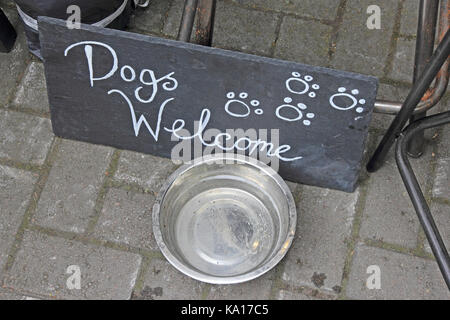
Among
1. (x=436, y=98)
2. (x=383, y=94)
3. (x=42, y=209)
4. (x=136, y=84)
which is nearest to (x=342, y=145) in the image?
(x=436, y=98)

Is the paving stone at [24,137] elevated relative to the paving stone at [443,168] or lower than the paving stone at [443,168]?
lower

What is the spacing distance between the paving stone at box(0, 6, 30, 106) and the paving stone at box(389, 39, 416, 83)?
1.62m

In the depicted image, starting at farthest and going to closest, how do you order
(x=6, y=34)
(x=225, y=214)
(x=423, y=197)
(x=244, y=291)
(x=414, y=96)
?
(x=6, y=34) → (x=225, y=214) → (x=244, y=291) → (x=423, y=197) → (x=414, y=96)

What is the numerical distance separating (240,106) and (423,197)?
0.71 metres

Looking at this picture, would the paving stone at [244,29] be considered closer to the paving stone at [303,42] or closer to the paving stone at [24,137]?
the paving stone at [303,42]

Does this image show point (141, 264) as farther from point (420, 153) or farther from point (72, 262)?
point (420, 153)

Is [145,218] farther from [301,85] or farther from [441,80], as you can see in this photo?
[441,80]

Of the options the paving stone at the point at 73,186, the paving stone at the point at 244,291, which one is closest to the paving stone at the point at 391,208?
the paving stone at the point at 244,291

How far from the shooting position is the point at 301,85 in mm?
2094

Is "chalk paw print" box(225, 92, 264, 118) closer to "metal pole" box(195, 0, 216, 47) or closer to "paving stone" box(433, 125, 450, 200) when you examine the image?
"metal pole" box(195, 0, 216, 47)

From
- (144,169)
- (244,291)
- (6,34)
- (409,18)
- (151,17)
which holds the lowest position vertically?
(244,291)

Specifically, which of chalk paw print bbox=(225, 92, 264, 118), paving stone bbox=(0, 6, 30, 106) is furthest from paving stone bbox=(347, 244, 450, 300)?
paving stone bbox=(0, 6, 30, 106)

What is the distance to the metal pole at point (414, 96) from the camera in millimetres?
1869

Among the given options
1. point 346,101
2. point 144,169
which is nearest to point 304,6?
point 346,101
